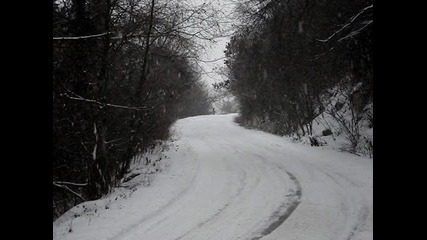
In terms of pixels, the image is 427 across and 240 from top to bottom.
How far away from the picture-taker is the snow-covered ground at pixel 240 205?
210 inches

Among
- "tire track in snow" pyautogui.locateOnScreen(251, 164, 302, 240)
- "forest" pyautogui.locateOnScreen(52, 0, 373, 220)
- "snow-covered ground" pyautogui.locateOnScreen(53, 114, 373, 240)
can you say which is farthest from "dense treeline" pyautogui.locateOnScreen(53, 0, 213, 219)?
"tire track in snow" pyautogui.locateOnScreen(251, 164, 302, 240)

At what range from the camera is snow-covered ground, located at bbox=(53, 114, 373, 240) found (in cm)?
534

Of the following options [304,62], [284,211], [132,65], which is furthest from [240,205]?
[304,62]

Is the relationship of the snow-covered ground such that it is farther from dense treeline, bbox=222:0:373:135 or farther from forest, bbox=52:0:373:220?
dense treeline, bbox=222:0:373:135

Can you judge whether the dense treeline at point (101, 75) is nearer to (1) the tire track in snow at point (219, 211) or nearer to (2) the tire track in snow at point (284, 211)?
(1) the tire track in snow at point (219, 211)

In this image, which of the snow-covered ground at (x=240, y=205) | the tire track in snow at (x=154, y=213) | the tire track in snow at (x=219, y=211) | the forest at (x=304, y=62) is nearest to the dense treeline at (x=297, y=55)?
the forest at (x=304, y=62)

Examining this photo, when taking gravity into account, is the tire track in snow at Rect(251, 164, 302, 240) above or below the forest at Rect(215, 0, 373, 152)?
below

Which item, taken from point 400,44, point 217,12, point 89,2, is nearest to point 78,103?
point 89,2

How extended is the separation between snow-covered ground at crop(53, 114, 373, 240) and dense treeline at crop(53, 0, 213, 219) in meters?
1.12

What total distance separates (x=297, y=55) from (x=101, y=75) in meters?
10.5

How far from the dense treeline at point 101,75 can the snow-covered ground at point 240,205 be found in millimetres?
1119

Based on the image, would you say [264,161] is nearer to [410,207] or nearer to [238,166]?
[238,166]

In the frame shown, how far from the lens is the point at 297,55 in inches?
645

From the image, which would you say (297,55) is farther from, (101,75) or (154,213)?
(154,213)
